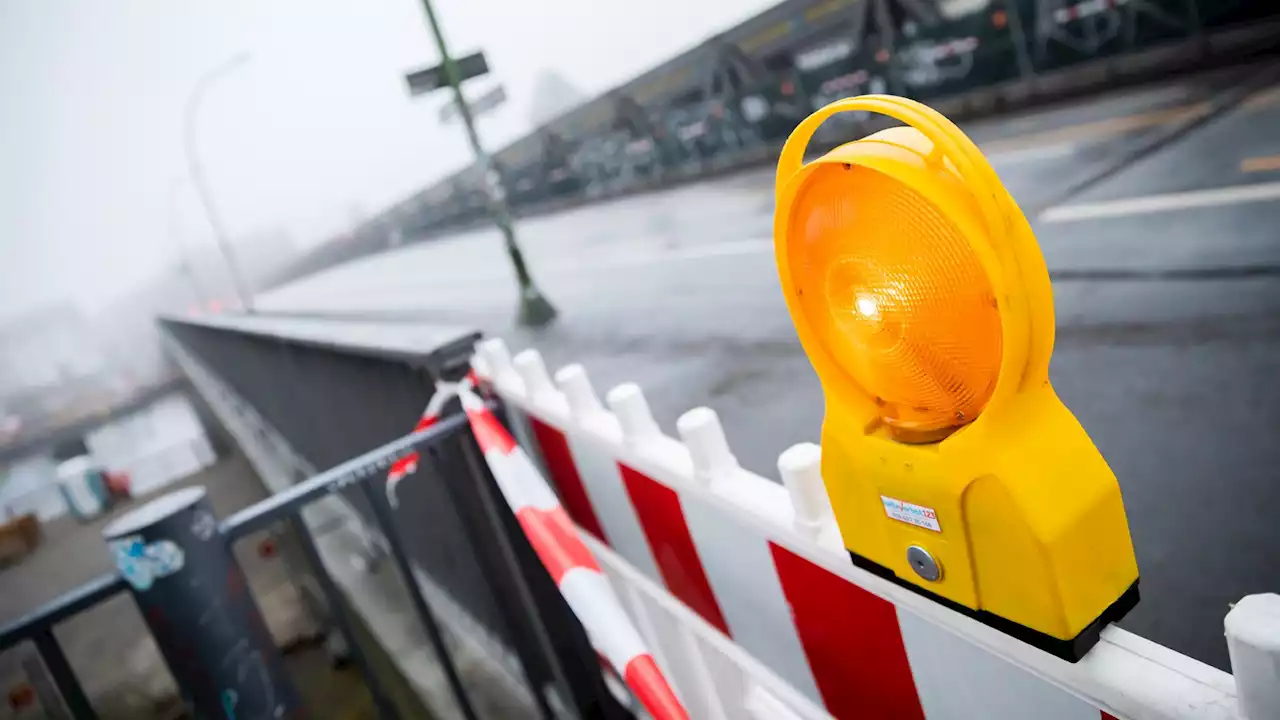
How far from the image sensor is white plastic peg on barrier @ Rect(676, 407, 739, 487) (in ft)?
4.30

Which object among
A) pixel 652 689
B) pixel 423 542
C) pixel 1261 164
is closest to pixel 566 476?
pixel 652 689

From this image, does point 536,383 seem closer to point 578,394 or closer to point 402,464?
point 578,394

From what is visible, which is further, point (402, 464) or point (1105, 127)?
point (1105, 127)

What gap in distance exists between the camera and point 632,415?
5.19 feet

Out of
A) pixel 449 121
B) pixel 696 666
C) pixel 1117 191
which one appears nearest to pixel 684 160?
pixel 449 121

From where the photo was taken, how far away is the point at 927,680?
110 cm

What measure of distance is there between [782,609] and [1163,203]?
4992 mm

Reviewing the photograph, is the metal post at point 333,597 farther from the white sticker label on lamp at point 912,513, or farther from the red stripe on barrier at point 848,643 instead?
the white sticker label on lamp at point 912,513

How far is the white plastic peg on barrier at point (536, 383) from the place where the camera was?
6.55ft

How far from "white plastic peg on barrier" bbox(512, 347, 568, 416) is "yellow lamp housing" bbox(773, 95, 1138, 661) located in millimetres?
1106

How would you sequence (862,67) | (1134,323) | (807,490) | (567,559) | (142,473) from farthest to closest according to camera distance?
(142,473) → (862,67) → (1134,323) → (567,559) → (807,490)

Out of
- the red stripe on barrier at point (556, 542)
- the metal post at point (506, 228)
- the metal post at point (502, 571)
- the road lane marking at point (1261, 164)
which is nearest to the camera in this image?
the red stripe on barrier at point (556, 542)

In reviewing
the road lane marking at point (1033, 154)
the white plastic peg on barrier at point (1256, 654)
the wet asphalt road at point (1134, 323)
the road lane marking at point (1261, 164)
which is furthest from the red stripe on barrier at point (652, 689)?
the road lane marking at point (1033, 154)

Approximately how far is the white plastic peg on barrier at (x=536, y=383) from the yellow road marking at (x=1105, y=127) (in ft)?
25.1
